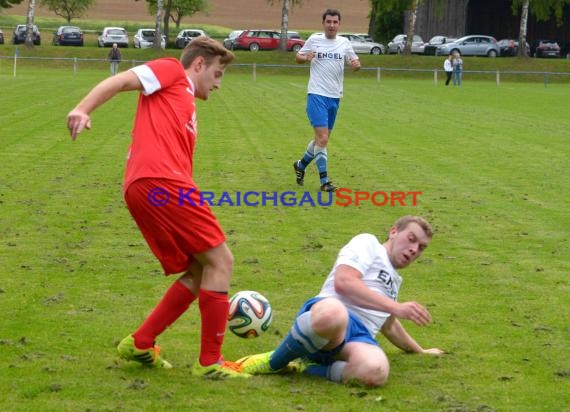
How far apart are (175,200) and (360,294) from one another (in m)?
1.15

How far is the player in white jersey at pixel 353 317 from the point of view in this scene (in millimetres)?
5918

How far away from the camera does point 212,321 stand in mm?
6059

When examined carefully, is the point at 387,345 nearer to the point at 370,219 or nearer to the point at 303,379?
the point at 303,379

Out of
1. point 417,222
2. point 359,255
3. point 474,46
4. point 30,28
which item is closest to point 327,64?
point 417,222

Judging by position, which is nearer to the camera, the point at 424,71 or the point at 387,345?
the point at 387,345

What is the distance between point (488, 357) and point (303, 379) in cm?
125

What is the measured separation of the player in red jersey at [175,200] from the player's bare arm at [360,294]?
0.63 meters

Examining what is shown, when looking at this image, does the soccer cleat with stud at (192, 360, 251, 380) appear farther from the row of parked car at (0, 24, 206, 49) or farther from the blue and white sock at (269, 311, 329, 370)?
the row of parked car at (0, 24, 206, 49)

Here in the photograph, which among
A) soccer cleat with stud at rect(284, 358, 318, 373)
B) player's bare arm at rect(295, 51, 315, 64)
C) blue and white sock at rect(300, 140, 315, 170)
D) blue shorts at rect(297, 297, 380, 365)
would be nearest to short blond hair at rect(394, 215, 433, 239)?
blue shorts at rect(297, 297, 380, 365)

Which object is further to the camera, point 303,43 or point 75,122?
point 303,43

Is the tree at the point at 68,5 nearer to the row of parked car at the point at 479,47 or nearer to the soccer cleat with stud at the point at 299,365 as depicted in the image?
the row of parked car at the point at 479,47

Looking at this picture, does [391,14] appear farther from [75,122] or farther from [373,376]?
[75,122]

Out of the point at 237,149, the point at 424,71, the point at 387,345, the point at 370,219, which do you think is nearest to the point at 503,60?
the point at 424,71

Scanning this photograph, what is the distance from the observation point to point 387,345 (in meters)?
7.02
